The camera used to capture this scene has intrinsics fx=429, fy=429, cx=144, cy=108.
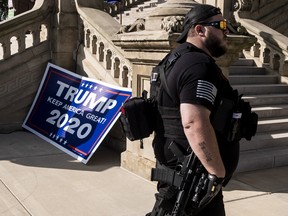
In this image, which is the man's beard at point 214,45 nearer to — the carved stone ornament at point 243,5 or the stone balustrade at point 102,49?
the stone balustrade at point 102,49

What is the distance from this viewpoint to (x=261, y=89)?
318 inches

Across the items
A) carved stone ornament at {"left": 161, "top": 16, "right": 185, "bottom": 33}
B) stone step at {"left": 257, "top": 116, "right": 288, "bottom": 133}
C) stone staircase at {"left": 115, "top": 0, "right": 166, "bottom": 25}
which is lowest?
stone step at {"left": 257, "top": 116, "right": 288, "bottom": 133}

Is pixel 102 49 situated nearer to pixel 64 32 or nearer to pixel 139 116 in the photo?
pixel 64 32

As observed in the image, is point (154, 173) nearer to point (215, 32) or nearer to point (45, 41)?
point (215, 32)

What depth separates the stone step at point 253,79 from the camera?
319 inches

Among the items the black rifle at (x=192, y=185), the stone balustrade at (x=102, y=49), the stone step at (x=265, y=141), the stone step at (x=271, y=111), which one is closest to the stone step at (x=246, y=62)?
the stone step at (x=271, y=111)

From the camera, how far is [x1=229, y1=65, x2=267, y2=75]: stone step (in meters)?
8.55

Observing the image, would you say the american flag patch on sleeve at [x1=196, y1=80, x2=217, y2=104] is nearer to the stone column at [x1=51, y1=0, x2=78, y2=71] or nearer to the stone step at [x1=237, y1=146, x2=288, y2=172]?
the stone step at [x1=237, y1=146, x2=288, y2=172]

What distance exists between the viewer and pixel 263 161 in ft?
20.0

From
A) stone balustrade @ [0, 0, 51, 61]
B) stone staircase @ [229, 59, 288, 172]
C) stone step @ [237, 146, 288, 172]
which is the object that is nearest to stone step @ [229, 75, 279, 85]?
stone staircase @ [229, 59, 288, 172]

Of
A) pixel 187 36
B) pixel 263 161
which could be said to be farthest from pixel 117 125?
pixel 187 36

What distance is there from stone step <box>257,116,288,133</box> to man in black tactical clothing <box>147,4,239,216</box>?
164 inches

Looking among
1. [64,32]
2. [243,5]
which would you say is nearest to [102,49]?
[64,32]

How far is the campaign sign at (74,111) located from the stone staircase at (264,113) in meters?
2.02
